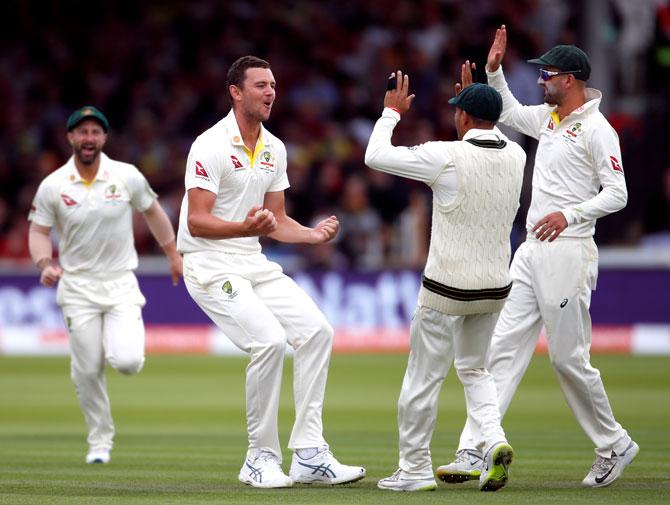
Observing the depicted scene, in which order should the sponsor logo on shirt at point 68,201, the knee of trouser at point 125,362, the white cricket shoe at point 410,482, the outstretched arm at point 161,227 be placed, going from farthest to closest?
the outstretched arm at point 161,227, the sponsor logo on shirt at point 68,201, the knee of trouser at point 125,362, the white cricket shoe at point 410,482

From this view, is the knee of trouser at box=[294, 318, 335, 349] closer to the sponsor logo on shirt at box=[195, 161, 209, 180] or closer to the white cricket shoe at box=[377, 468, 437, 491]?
the white cricket shoe at box=[377, 468, 437, 491]

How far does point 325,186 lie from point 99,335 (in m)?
9.43

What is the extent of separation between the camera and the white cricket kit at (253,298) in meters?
7.51

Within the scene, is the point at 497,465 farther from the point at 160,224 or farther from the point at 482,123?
the point at 160,224

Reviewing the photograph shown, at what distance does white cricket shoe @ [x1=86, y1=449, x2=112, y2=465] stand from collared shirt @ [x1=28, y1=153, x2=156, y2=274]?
131 centimetres

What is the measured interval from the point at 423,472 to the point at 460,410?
6.02 m

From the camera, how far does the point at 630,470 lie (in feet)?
27.1

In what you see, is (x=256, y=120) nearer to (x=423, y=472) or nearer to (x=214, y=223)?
(x=214, y=223)

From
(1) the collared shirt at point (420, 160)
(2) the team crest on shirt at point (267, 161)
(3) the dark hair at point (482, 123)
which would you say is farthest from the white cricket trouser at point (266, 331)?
(3) the dark hair at point (482, 123)

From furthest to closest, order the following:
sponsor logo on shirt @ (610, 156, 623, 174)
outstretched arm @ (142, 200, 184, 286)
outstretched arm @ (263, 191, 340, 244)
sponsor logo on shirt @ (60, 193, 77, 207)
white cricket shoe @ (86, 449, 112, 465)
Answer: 1. outstretched arm @ (142, 200, 184, 286)
2. sponsor logo on shirt @ (60, 193, 77, 207)
3. white cricket shoe @ (86, 449, 112, 465)
4. outstretched arm @ (263, 191, 340, 244)
5. sponsor logo on shirt @ (610, 156, 623, 174)

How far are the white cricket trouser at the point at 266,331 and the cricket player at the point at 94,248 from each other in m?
1.83

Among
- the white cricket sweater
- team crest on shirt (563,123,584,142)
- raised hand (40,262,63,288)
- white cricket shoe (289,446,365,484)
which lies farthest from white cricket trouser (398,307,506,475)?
raised hand (40,262,63,288)

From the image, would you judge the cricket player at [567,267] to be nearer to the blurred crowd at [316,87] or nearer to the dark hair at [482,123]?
the dark hair at [482,123]

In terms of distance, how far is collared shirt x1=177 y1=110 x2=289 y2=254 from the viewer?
24.7ft
